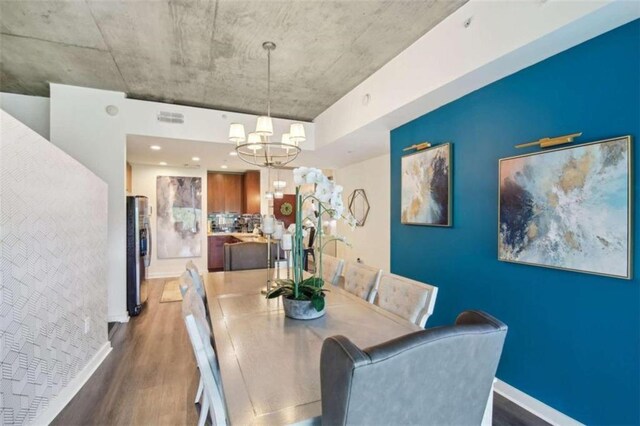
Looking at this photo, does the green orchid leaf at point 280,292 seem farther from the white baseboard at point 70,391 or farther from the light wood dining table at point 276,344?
the white baseboard at point 70,391

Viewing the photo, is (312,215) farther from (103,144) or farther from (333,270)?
(103,144)

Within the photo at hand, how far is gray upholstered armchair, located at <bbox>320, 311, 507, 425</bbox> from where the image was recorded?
718mm

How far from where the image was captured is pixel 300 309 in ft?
5.51

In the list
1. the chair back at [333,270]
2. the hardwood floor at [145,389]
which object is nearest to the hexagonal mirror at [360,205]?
the chair back at [333,270]

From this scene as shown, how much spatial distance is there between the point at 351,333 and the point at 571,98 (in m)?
1.99

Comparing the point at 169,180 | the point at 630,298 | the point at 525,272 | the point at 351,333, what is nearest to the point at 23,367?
the point at 351,333

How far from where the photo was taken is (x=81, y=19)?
2361 millimetres

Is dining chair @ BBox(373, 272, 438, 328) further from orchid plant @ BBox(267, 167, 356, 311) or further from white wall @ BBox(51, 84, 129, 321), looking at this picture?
white wall @ BBox(51, 84, 129, 321)

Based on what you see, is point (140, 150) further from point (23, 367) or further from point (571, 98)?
point (571, 98)

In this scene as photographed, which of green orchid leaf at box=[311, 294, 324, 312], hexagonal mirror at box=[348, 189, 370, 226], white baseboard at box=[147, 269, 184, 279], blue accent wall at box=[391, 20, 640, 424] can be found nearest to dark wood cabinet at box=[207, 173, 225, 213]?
white baseboard at box=[147, 269, 184, 279]

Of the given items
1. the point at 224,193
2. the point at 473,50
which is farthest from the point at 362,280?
the point at 224,193

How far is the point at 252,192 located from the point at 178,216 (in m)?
1.75

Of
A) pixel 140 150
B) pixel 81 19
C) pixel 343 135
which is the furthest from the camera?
pixel 140 150

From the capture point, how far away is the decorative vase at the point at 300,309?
5.49 feet
